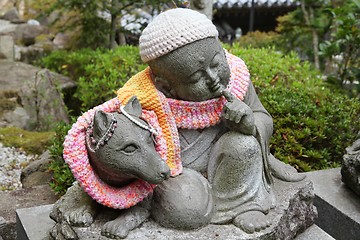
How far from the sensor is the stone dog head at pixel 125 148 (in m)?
2.72

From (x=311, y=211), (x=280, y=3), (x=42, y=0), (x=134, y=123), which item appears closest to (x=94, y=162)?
(x=134, y=123)

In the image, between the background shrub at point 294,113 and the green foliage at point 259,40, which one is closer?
the background shrub at point 294,113

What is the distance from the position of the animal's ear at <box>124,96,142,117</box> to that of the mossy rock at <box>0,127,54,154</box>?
3.36 metres

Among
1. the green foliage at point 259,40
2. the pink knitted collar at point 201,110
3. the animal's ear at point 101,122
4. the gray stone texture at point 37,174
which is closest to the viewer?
the animal's ear at point 101,122

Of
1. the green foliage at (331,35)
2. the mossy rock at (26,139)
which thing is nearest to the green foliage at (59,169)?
the mossy rock at (26,139)

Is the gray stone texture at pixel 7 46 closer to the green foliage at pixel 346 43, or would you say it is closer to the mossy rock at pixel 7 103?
the mossy rock at pixel 7 103

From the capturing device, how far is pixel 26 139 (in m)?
6.28

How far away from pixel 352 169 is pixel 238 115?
1.59 meters

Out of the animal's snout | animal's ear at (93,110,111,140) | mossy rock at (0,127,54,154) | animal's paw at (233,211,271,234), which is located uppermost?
animal's ear at (93,110,111,140)

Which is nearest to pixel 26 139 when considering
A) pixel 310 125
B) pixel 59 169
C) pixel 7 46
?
pixel 59 169

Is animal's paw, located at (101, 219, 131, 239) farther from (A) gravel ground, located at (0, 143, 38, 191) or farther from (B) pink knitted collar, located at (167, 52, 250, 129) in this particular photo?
(A) gravel ground, located at (0, 143, 38, 191)

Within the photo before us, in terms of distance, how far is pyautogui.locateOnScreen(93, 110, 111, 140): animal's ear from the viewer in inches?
→ 107

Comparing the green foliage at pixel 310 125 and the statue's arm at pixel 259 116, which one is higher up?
the statue's arm at pixel 259 116

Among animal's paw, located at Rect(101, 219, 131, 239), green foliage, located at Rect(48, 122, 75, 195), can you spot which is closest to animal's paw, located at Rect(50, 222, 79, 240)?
animal's paw, located at Rect(101, 219, 131, 239)
